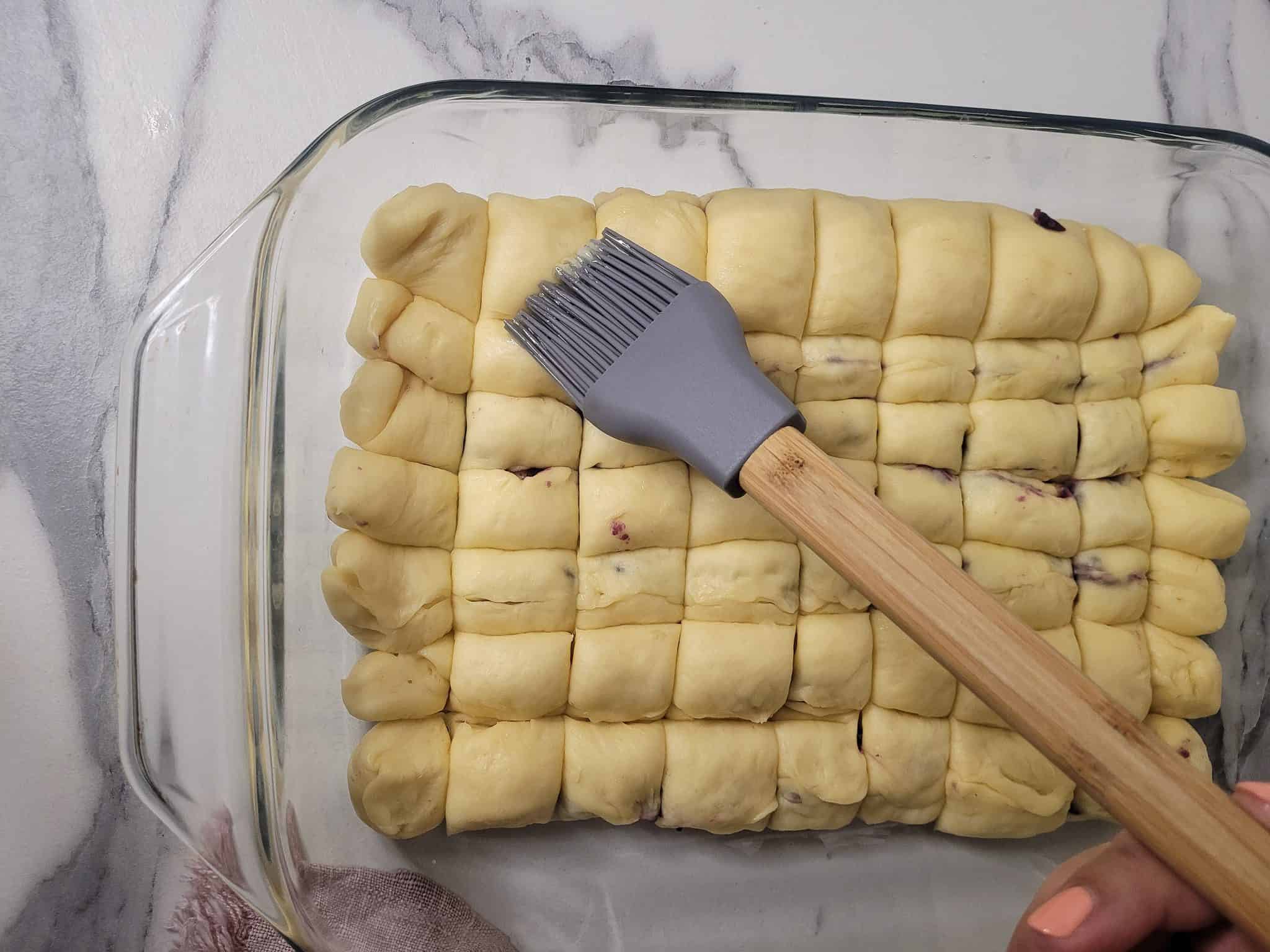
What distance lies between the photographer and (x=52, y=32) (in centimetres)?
137

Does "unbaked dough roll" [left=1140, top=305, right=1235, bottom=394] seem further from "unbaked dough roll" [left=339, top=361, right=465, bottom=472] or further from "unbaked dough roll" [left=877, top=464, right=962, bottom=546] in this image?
"unbaked dough roll" [left=339, top=361, right=465, bottom=472]

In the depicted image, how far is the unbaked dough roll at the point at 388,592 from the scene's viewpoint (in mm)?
1066

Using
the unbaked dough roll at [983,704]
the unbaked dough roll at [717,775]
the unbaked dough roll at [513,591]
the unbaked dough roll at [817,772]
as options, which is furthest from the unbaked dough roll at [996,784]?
the unbaked dough roll at [513,591]

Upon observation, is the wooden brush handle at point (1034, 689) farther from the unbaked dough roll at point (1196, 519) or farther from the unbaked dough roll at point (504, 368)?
the unbaked dough roll at point (1196, 519)

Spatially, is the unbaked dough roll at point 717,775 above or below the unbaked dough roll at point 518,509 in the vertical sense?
below

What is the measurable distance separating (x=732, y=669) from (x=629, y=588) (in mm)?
166

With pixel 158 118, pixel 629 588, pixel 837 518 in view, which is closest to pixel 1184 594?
pixel 837 518

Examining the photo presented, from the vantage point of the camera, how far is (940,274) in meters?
1.18

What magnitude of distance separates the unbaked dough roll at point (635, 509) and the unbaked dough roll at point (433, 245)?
292mm

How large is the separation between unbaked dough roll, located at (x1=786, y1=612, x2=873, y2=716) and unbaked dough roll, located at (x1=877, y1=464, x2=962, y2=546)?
14 centimetres

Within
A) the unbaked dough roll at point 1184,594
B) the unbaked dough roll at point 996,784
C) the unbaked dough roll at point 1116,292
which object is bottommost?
the unbaked dough roll at point 996,784

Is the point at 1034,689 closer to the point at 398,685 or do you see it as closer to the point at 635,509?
the point at 635,509

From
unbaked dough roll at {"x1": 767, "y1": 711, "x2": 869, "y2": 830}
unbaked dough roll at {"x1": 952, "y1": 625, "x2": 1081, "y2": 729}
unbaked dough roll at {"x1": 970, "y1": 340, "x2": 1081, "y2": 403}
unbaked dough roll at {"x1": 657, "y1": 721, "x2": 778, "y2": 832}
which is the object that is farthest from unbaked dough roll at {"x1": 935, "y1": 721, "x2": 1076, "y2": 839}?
unbaked dough roll at {"x1": 970, "y1": 340, "x2": 1081, "y2": 403}

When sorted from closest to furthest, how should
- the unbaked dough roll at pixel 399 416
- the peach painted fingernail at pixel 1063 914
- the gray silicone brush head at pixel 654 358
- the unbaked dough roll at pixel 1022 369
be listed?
the peach painted fingernail at pixel 1063 914, the gray silicone brush head at pixel 654 358, the unbaked dough roll at pixel 399 416, the unbaked dough roll at pixel 1022 369
